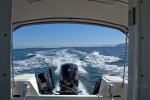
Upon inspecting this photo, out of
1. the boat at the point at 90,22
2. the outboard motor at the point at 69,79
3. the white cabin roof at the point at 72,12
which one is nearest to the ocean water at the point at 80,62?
the outboard motor at the point at 69,79

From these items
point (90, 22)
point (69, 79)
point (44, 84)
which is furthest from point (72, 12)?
point (44, 84)

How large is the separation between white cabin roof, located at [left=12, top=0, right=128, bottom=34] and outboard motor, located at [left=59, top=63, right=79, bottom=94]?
125 cm

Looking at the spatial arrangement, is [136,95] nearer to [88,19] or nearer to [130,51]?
[130,51]

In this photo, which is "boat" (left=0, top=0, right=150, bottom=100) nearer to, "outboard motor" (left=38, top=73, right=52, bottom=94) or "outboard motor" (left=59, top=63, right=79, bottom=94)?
"outboard motor" (left=38, top=73, right=52, bottom=94)

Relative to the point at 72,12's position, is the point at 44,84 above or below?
below

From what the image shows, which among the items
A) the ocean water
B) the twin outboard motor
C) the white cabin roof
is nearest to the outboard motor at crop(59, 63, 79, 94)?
the twin outboard motor

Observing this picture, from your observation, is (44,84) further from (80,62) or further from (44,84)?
(80,62)

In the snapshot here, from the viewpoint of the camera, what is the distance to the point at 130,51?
1.65m

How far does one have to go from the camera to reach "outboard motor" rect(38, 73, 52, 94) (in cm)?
465

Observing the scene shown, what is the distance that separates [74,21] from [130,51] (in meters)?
2.30

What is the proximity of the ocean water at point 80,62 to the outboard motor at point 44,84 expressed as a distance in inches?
176

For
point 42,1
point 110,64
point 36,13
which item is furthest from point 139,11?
point 110,64

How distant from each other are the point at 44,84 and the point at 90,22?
5.22 feet

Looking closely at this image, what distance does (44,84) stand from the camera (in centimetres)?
468
